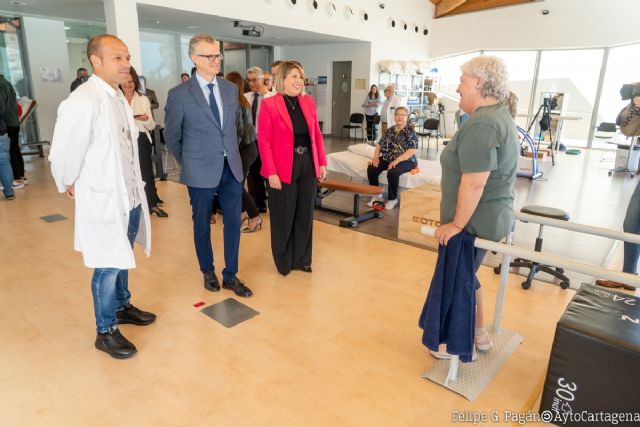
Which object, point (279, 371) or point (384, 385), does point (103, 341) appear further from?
point (384, 385)

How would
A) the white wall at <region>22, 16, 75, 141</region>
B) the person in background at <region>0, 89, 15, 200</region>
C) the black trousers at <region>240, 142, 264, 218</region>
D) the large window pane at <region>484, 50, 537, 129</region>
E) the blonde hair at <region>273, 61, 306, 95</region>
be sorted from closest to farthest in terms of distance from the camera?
the blonde hair at <region>273, 61, 306, 95</region>
the black trousers at <region>240, 142, 264, 218</region>
the person in background at <region>0, 89, 15, 200</region>
the white wall at <region>22, 16, 75, 141</region>
the large window pane at <region>484, 50, 537, 129</region>

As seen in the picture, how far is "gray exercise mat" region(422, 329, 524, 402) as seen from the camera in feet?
6.99

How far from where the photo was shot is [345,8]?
433 inches

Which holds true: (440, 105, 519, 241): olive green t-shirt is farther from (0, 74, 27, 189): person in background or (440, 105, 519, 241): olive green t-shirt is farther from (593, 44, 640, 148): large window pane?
(593, 44, 640, 148): large window pane

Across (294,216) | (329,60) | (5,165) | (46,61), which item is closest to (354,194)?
(294,216)

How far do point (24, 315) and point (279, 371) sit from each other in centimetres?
179

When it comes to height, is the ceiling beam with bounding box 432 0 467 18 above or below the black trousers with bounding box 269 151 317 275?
above

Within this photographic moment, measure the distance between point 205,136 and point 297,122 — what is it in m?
0.71

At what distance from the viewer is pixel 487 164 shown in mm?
1804

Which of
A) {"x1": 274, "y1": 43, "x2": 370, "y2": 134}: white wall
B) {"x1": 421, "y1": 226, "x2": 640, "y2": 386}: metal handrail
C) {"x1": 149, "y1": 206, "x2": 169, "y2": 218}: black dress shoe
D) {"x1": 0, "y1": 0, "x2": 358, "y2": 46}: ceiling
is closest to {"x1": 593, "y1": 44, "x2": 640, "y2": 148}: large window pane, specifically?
{"x1": 274, "y1": 43, "x2": 370, "y2": 134}: white wall

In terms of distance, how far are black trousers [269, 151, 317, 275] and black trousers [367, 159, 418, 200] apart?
2255 millimetres

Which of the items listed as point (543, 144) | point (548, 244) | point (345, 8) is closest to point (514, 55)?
point (543, 144)

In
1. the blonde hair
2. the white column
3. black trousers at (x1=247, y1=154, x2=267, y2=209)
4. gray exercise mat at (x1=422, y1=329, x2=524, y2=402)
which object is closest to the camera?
gray exercise mat at (x1=422, y1=329, x2=524, y2=402)

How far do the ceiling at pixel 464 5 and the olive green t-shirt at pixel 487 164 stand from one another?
12520 mm
